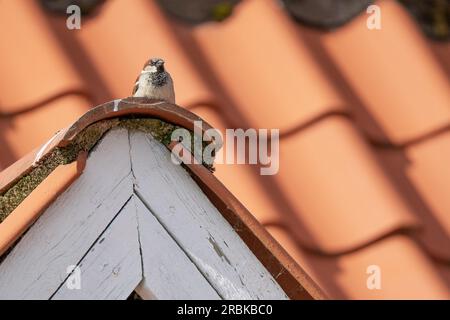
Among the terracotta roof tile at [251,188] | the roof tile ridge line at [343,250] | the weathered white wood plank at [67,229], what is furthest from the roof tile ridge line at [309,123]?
the weathered white wood plank at [67,229]

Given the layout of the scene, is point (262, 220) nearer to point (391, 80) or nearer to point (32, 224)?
point (391, 80)

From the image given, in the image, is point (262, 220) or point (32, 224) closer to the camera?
point (32, 224)

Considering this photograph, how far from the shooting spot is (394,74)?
8.63 ft

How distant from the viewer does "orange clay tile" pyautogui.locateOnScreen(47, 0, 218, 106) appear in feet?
8.13

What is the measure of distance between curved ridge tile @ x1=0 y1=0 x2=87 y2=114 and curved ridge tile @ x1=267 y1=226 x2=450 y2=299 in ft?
1.82

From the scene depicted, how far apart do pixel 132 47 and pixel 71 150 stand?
44.7 inches

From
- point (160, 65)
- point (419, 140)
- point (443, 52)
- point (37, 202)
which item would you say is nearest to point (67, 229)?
point (37, 202)

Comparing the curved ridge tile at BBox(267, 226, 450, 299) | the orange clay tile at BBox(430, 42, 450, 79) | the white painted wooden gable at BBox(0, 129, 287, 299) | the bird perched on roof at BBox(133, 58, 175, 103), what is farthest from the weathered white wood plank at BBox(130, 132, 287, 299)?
the orange clay tile at BBox(430, 42, 450, 79)

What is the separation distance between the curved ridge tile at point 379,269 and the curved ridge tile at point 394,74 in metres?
0.34

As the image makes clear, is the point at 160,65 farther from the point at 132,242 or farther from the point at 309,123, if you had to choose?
the point at 132,242
